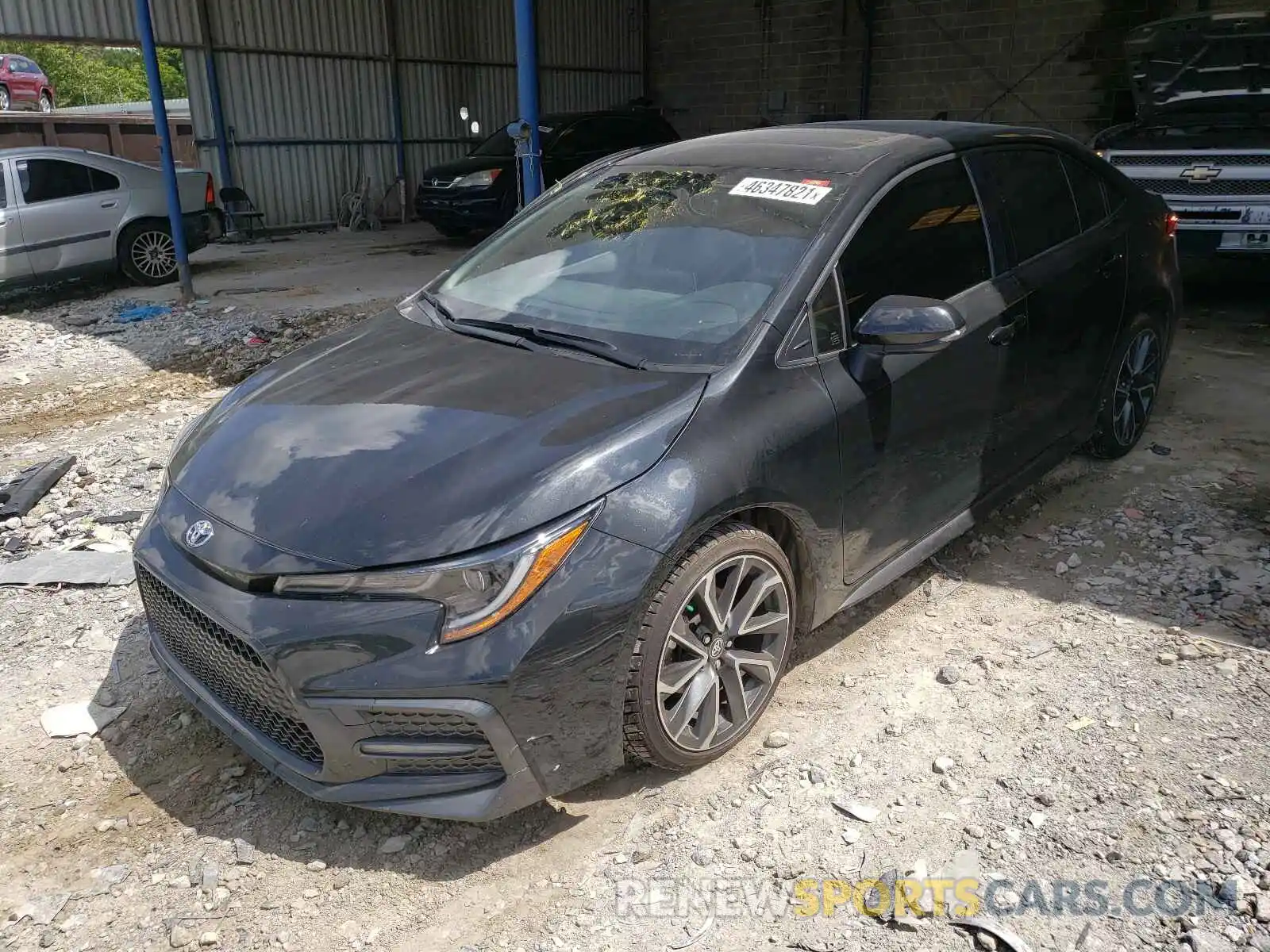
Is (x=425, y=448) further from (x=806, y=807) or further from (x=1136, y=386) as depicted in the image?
(x=1136, y=386)

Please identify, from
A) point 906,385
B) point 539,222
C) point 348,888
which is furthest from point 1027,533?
point 348,888

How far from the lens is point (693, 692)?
2.67m

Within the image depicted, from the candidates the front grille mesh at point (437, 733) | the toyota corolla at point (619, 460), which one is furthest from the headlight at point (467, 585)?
the front grille mesh at point (437, 733)

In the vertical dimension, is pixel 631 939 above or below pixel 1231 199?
below

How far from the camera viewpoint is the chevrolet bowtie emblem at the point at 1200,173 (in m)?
7.61

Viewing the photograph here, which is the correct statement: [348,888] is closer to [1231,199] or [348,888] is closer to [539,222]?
[539,222]

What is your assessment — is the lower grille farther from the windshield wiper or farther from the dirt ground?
the windshield wiper

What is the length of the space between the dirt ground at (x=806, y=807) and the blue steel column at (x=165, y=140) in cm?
659

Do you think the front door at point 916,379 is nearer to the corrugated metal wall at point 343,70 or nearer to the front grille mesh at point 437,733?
the front grille mesh at point 437,733

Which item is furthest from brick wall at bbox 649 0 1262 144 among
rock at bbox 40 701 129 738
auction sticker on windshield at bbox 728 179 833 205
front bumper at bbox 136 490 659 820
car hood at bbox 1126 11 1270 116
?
rock at bbox 40 701 129 738

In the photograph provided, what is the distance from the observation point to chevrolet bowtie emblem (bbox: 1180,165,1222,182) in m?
7.61

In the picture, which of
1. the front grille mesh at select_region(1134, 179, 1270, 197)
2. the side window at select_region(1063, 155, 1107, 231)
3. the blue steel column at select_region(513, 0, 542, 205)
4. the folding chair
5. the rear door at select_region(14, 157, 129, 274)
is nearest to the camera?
the side window at select_region(1063, 155, 1107, 231)

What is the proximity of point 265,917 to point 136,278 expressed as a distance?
985 centimetres

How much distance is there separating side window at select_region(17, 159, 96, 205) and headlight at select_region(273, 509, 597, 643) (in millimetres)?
9461
